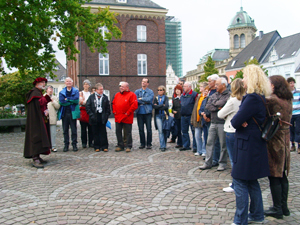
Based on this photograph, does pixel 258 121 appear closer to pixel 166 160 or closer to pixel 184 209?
pixel 184 209

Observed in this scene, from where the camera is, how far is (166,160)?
24.7 feet

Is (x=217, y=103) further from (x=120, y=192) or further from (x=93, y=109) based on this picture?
(x=93, y=109)

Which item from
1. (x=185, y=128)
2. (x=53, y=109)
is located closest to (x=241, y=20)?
(x=185, y=128)

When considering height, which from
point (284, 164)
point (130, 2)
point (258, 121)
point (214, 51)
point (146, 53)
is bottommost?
point (284, 164)

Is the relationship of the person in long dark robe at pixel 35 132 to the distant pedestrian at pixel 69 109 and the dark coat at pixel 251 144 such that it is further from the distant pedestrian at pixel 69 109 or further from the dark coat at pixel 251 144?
the dark coat at pixel 251 144

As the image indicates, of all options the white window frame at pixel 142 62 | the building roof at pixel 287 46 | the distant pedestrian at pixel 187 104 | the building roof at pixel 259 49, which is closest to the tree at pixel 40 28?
the distant pedestrian at pixel 187 104

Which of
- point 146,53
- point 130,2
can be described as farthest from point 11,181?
point 130,2

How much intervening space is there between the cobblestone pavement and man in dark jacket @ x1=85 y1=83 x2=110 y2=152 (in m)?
1.44

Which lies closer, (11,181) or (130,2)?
(11,181)

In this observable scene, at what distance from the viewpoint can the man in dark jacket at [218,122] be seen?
6.06 meters

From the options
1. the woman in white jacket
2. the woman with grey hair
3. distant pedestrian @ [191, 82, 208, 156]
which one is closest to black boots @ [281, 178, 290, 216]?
the woman in white jacket

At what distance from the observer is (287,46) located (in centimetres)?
5334

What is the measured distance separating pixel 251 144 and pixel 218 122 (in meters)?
2.76

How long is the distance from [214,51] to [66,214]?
124463 millimetres
